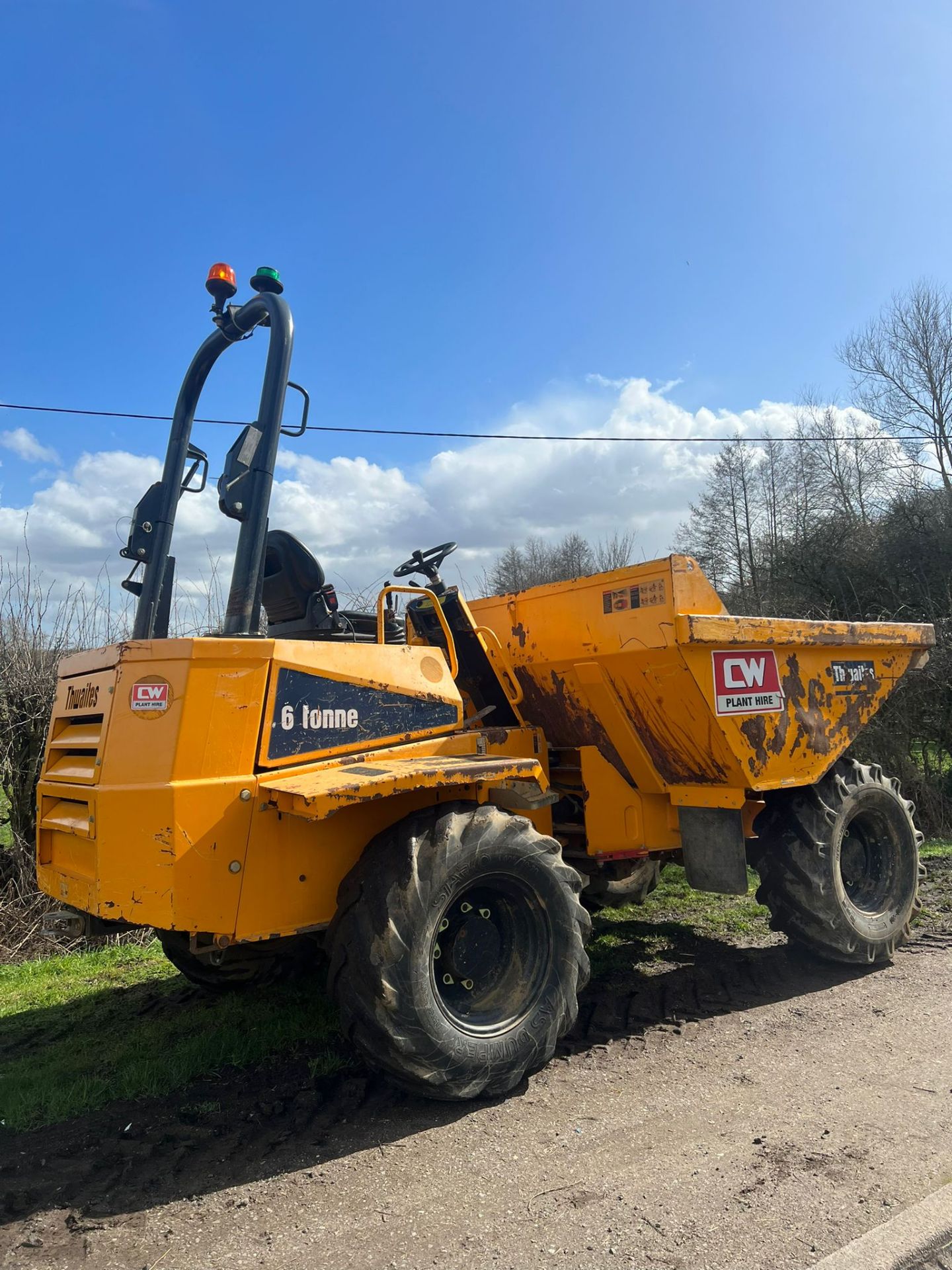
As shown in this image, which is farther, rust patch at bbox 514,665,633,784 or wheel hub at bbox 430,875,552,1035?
rust patch at bbox 514,665,633,784

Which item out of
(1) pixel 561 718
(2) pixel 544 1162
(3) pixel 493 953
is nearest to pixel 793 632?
(1) pixel 561 718

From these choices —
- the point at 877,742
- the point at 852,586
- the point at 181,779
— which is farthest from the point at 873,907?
the point at 852,586

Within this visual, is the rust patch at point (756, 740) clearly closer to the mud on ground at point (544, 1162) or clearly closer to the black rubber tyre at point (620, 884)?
the black rubber tyre at point (620, 884)

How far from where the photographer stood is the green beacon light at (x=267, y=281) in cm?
409

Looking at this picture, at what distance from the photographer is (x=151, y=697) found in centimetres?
339

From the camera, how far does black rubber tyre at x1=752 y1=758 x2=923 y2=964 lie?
5.21 metres

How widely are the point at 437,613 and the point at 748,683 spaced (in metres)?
1.73

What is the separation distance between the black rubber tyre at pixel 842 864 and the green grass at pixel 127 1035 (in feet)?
9.06

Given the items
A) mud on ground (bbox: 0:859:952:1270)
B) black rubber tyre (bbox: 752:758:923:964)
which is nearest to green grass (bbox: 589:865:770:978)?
black rubber tyre (bbox: 752:758:923:964)

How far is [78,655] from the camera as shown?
4.07m

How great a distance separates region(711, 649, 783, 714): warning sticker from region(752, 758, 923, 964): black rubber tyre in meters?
0.86

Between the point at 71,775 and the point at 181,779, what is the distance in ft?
2.64

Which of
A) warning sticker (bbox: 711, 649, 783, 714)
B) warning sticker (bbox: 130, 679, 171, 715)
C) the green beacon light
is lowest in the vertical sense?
warning sticker (bbox: 130, 679, 171, 715)

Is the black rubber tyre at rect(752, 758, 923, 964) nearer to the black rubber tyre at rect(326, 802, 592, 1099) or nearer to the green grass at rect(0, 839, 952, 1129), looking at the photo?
the green grass at rect(0, 839, 952, 1129)
